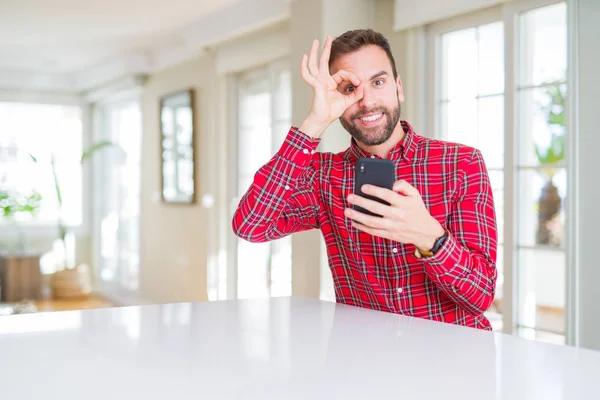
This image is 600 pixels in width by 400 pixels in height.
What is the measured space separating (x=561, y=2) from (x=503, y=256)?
3.83ft

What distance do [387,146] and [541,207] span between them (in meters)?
1.56

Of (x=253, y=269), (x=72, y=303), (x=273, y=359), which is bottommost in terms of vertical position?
(x=72, y=303)

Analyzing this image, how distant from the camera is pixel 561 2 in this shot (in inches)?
112

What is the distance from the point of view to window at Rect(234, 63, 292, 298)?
4602 millimetres


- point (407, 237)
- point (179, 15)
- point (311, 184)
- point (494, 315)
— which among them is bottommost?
point (494, 315)

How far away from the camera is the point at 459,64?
11.2 ft

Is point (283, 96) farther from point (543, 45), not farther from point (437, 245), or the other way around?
point (437, 245)

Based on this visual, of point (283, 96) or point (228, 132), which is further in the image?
point (228, 132)

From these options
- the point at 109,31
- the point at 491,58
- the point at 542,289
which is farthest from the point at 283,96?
the point at 542,289

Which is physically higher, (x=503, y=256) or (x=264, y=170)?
(x=264, y=170)

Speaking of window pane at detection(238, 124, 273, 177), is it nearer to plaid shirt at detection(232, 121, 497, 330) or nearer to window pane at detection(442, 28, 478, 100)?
window pane at detection(442, 28, 478, 100)

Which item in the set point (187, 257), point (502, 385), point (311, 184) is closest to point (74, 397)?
point (502, 385)

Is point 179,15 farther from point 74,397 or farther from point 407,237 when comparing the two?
point 74,397

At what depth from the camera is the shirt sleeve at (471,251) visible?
4.25 feet
